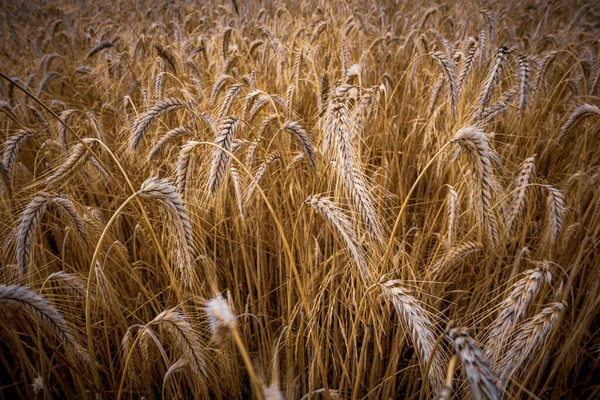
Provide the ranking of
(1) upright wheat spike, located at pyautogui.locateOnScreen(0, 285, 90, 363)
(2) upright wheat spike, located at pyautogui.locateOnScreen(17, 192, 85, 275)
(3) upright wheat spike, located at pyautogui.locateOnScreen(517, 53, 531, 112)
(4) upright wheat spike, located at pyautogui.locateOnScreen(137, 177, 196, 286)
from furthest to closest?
(3) upright wheat spike, located at pyautogui.locateOnScreen(517, 53, 531, 112) < (2) upright wheat spike, located at pyautogui.locateOnScreen(17, 192, 85, 275) < (4) upright wheat spike, located at pyautogui.locateOnScreen(137, 177, 196, 286) < (1) upright wheat spike, located at pyautogui.locateOnScreen(0, 285, 90, 363)

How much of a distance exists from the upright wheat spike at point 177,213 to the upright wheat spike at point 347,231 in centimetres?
49

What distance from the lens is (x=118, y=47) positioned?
5672 millimetres

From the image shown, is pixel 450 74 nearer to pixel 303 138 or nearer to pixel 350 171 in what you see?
pixel 303 138

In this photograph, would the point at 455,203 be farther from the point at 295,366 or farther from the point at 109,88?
the point at 109,88

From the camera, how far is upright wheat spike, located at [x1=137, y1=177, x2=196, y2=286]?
3.61ft

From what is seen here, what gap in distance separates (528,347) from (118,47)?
667 cm

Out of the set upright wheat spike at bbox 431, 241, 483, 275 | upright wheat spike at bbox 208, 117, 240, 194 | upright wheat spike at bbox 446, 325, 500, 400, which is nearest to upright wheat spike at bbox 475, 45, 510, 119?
upright wheat spike at bbox 431, 241, 483, 275

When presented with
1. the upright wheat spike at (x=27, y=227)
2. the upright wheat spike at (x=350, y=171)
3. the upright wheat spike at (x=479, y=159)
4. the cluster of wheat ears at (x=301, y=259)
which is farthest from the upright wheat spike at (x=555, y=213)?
the upright wheat spike at (x=27, y=227)

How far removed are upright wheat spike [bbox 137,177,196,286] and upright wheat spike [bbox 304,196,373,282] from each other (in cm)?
49

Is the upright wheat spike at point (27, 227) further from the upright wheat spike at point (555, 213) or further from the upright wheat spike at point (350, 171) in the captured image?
the upright wheat spike at point (555, 213)

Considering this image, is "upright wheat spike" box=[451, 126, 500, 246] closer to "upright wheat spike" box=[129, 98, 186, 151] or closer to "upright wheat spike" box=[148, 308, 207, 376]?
"upright wheat spike" box=[148, 308, 207, 376]

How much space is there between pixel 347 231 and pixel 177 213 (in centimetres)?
60

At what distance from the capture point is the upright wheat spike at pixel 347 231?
1178 millimetres

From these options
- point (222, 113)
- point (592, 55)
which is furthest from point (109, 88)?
point (592, 55)
